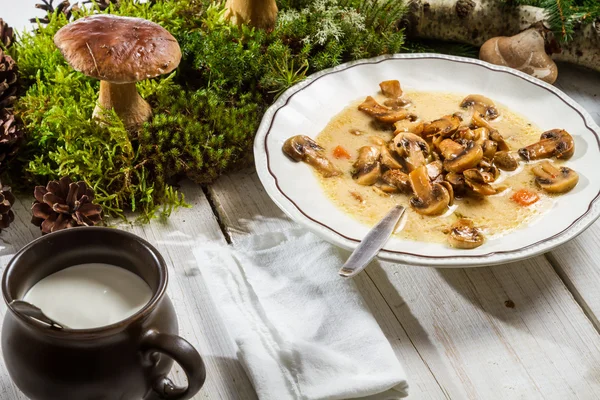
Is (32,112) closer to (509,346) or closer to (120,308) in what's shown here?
(120,308)

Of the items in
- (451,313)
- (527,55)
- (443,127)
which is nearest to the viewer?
(451,313)

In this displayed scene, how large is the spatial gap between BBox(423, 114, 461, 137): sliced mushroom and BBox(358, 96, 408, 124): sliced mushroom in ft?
0.34

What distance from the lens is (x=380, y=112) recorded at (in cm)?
226

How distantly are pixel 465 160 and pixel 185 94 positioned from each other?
2.99 ft

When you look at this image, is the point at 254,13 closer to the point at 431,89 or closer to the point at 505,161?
the point at 431,89

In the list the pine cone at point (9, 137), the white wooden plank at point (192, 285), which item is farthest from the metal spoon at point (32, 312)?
the pine cone at point (9, 137)

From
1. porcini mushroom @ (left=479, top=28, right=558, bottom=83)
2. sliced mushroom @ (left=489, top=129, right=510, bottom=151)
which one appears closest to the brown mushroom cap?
sliced mushroom @ (left=489, top=129, right=510, bottom=151)

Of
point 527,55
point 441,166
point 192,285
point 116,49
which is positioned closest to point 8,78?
point 116,49

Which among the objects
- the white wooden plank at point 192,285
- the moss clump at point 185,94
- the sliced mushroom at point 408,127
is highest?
the moss clump at point 185,94

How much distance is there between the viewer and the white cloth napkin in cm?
152

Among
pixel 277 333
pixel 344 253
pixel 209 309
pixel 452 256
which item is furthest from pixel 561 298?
pixel 209 309

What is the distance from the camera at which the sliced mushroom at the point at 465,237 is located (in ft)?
5.85

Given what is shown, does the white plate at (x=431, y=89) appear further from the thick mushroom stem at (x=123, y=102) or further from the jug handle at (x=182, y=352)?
the jug handle at (x=182, y=352)

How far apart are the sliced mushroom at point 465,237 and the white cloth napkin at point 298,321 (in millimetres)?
298
